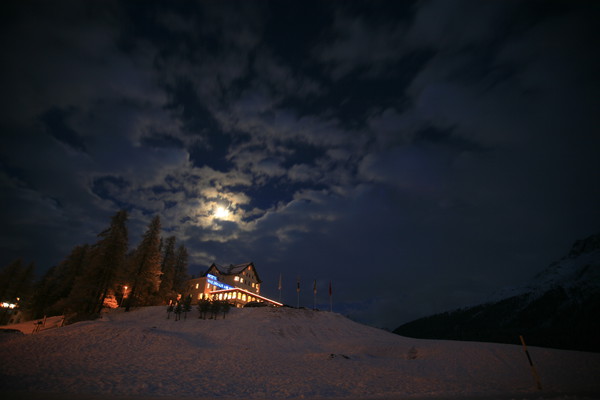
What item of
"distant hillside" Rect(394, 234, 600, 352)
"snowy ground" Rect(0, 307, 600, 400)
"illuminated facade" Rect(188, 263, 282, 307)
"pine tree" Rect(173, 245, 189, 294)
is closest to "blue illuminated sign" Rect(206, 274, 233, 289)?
"illuminated facade" Rect(188, 263, 282, 307)

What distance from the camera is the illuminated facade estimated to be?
63581 mm

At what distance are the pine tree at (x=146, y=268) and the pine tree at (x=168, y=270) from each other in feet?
17.8

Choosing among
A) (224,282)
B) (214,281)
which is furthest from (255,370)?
(224,282)

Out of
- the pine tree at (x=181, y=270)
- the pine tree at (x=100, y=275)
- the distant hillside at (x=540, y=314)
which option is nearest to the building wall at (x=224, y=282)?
the pine tree at (x=181, y=270)

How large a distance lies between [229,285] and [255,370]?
178 feet

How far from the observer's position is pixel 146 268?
159ft

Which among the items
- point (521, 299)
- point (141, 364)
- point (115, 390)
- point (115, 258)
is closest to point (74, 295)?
point (115, 258)

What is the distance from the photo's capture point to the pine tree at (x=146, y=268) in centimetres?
4775

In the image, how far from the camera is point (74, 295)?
140ft

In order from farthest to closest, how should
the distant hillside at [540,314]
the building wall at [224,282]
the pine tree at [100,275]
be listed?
the distant hillside at [540,314], the building wall at [224,282], the pine tree at [100,275]

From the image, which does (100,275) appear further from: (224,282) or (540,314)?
(540,314)

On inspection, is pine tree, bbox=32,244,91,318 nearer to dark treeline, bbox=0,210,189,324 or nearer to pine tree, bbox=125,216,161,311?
dark treeline, bbox=0,210,189,324

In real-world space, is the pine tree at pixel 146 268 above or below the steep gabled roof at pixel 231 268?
below

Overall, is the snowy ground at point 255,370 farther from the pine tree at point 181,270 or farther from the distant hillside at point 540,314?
the distant hillside at point 540,314
